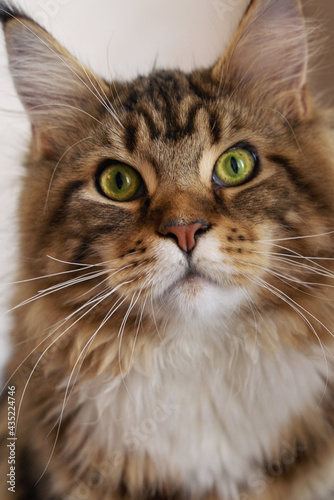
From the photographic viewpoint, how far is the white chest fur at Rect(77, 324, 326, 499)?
0.87 meters

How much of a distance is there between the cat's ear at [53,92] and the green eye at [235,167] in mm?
270

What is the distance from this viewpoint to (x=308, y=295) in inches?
35.1

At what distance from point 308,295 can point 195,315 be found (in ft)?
0.75

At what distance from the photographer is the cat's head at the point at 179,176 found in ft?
2.62

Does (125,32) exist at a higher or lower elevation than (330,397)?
higher

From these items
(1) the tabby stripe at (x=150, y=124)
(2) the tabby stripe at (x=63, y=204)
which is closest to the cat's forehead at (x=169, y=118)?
(1) the tabby stripe at (x=150, y=124)

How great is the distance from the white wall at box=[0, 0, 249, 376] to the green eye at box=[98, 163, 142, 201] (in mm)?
187

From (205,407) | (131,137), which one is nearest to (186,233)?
(131,137)

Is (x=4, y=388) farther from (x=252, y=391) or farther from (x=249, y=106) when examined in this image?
(x=249, y=106)

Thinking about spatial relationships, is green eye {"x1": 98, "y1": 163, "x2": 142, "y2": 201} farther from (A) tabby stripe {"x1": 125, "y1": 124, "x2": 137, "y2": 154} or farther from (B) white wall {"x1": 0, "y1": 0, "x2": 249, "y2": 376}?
(B) white wall {"x1": 0, "y1": 0, "x2": 249, "y2": 376}

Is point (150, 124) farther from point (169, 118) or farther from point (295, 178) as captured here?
point (295, 178)

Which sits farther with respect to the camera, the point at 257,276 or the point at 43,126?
the point at 43,126

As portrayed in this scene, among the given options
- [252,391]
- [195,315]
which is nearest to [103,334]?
[195,315]

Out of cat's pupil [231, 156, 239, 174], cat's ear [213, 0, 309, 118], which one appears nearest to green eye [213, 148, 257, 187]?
cat's pupil [231, 156, 239, 174]
